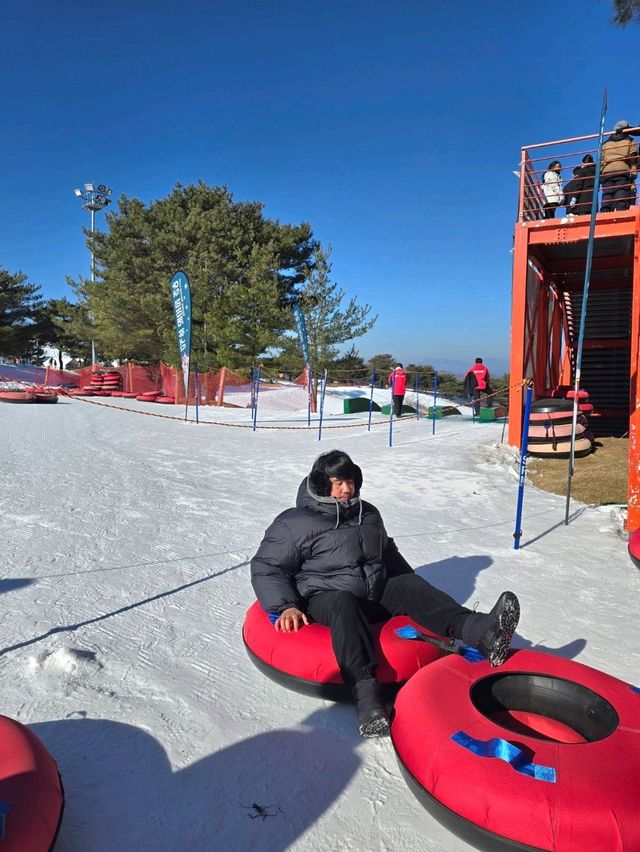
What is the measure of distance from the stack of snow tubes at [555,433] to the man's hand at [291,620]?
25.1 feet

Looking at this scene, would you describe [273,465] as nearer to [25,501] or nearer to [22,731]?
[25,501]

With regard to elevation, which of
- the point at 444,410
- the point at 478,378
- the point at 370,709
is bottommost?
the point at 370,709

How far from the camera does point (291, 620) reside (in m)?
2.66

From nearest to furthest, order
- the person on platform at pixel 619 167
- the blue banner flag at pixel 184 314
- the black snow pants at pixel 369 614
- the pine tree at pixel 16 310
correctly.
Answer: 1. the black snow pants at pixel 369 614
2. the person on platform at pixel 619 167
3. the blue banner flag at pixel 184 314
4. the pine tree at pixel 16 310

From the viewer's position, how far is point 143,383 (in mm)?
25359

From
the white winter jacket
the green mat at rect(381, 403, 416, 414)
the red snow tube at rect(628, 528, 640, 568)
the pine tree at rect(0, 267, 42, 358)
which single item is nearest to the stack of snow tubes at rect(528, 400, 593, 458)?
the white winter jacket

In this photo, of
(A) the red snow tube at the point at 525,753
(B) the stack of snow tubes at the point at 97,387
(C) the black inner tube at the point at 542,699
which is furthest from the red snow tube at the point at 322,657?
(B) the stack of snow tubes at the point at 97,387

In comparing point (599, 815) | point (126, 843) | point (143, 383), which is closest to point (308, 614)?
point (126, 843)

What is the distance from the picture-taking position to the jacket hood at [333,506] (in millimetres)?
2867

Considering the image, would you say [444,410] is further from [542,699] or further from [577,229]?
[542,699]

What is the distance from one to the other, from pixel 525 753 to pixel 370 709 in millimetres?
661

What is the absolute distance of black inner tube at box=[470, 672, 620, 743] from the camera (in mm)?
2164

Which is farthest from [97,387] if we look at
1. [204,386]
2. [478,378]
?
[478,378]

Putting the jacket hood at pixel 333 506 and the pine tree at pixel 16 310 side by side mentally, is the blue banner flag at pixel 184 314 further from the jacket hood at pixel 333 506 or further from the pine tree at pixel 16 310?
the pine tree at pixel 16 310
